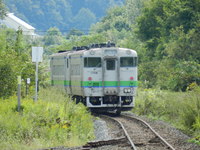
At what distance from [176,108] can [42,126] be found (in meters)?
6.71

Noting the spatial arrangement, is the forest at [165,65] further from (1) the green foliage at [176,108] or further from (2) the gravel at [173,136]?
(2) the gravel at [173,136]

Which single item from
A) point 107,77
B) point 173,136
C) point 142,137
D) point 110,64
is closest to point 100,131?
point 142,137

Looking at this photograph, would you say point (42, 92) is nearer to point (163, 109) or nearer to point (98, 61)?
point (98, 61)

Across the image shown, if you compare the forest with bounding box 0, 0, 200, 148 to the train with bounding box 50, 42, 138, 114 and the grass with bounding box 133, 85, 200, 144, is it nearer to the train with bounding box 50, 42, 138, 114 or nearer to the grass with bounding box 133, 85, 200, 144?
the grass with bounding box 133, 85, 200, 144

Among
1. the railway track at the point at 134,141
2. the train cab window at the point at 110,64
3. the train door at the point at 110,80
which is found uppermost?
the train cab window at the point at 110,64

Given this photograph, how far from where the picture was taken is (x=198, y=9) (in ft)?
129

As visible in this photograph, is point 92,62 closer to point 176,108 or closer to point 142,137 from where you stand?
point 176,108

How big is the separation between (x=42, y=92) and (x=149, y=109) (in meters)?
5.27

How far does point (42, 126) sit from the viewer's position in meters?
16.0

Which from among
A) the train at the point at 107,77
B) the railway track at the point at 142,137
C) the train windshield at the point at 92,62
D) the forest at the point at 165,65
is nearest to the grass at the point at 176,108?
the forest at the point at 165,65

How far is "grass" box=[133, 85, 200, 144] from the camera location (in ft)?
56.6

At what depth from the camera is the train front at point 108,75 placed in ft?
80.7

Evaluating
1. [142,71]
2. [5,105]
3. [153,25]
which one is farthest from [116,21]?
[5,105]

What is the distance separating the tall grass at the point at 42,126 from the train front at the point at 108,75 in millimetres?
5145
